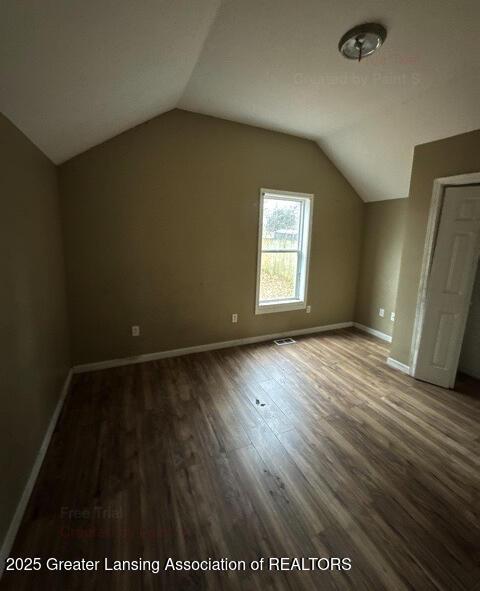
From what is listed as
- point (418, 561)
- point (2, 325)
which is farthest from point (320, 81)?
point (418, 561)

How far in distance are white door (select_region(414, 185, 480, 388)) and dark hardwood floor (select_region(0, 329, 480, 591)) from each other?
275 mm

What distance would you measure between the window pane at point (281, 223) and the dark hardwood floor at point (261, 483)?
1.94 meters

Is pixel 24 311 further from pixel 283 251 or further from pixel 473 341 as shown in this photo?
pixel 473 341

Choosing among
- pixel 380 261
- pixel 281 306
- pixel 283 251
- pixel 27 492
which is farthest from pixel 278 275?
pixel 27 492

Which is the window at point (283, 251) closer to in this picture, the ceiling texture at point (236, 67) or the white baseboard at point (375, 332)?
the ceiling texture at point (236, 67)

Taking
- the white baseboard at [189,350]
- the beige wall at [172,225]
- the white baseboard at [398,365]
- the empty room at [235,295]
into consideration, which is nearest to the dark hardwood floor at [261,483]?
the empty room at [235,295]

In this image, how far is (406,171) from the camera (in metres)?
3.18

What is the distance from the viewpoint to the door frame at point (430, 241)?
243cm

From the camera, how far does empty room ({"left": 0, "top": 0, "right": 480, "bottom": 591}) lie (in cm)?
124

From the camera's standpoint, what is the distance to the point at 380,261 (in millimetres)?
4039

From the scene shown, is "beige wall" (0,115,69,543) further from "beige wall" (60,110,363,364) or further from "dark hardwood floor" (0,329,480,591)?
"beige wall" (60,110,363,364)

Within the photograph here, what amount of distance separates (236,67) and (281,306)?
274cm

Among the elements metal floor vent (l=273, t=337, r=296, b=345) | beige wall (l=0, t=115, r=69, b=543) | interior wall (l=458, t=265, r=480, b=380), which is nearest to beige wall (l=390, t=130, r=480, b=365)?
interior wall (l=458, t=265, r=480, b=380)

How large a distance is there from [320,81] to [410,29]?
28.8 inches
